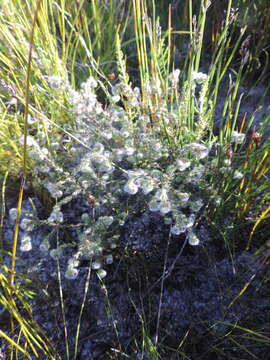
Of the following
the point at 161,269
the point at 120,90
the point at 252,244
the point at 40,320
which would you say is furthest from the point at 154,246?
the point at 120,90

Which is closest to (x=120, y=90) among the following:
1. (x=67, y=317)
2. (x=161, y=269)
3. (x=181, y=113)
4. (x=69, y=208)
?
(x=181, y=113)

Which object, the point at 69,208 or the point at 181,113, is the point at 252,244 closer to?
the point at 181,113

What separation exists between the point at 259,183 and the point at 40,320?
83cm

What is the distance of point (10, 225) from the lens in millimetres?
1198

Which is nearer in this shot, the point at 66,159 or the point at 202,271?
the point at 202,271

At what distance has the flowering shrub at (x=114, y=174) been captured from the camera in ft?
2.90

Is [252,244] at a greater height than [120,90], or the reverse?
[120,90]

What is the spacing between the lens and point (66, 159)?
1148 mm

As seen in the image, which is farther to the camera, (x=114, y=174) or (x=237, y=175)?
(x=114, y=174)

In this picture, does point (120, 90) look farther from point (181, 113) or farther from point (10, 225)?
point (10, 225)

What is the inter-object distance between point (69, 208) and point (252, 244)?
0.67 meters

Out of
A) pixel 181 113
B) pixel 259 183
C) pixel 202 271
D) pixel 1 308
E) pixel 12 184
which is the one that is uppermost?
pixel 181 113

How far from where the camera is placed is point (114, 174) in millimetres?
1137

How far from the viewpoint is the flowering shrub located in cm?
88
